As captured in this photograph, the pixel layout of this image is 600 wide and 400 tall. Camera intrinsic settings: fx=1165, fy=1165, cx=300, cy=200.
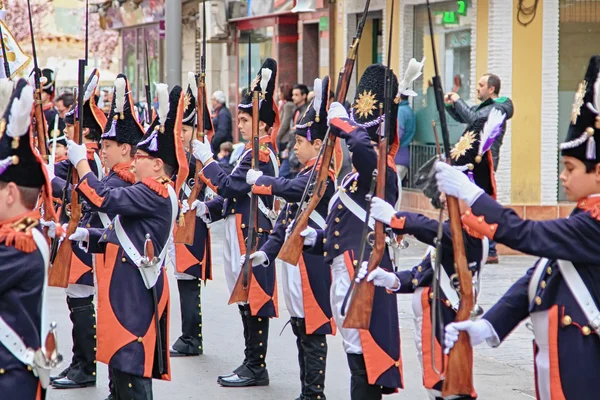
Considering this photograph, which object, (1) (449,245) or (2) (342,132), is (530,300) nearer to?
(1) (449,245)

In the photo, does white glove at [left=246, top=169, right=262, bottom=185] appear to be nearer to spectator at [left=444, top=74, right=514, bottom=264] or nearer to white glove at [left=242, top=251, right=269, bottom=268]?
white glove at [left=242, top=251, right=269, bottom=268]

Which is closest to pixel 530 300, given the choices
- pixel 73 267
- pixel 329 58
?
pixel 73 267

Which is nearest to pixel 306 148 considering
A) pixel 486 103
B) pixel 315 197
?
pixel 315 197

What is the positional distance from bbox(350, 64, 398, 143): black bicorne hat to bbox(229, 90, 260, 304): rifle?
4.28ft

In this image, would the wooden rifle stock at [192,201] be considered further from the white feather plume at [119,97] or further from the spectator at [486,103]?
the spectator at [486,103]

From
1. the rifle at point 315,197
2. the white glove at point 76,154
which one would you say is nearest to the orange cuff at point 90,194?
the white glove at point 76,154

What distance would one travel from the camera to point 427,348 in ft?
18.7

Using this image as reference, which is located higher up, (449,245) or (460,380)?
(449,245)

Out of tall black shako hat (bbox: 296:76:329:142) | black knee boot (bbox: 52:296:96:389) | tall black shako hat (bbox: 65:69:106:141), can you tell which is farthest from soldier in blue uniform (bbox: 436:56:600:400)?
tall black shako hat (bbox: 65:69:106:141)

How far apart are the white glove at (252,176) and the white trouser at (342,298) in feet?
3.99

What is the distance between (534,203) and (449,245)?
910 cm

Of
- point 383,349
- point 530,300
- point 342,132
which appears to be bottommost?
point 383,349

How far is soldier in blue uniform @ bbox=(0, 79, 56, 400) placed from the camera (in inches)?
176

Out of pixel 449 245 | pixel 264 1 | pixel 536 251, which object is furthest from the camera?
pixel 264 1
